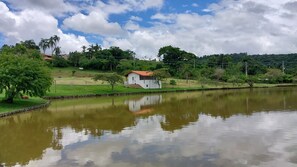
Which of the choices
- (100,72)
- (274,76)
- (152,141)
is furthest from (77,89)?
(274,76)

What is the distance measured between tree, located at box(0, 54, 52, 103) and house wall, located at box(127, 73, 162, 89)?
3838cm

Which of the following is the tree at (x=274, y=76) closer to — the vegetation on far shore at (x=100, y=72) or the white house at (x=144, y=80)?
the vegetation on far shore at (x=100, y=72)

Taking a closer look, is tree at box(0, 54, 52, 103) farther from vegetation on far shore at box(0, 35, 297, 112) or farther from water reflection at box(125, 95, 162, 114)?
water reflection at box(125, 95, 162, 114)

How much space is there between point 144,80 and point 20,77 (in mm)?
41727

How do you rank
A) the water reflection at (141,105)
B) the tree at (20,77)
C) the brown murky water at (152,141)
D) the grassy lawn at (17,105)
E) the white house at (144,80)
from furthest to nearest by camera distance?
1. the white house at (144,80)
2. the water reflection at (141,105)
3. the tree at (20,77)
4. the grassy lawn at (17,105)
5. the brown murky water at (152,141)

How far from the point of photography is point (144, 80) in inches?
2904

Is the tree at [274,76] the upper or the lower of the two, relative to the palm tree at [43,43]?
lower

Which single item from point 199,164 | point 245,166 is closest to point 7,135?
point 199,164

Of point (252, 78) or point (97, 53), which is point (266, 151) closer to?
point (252, 78)

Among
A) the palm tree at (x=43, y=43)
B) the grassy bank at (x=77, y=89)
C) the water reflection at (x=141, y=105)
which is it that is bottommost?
the water reflection at (x=141, y=105)

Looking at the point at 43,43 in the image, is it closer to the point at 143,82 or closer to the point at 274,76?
the point at 143,82

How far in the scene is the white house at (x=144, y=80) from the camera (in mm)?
73438

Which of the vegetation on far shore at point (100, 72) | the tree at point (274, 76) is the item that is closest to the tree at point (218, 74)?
the vegetation on far shore at point (100, 72)

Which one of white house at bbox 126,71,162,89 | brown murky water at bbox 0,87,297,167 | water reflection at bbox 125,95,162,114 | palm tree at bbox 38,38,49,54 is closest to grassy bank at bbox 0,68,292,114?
white house at bbox 126,71,162,89
